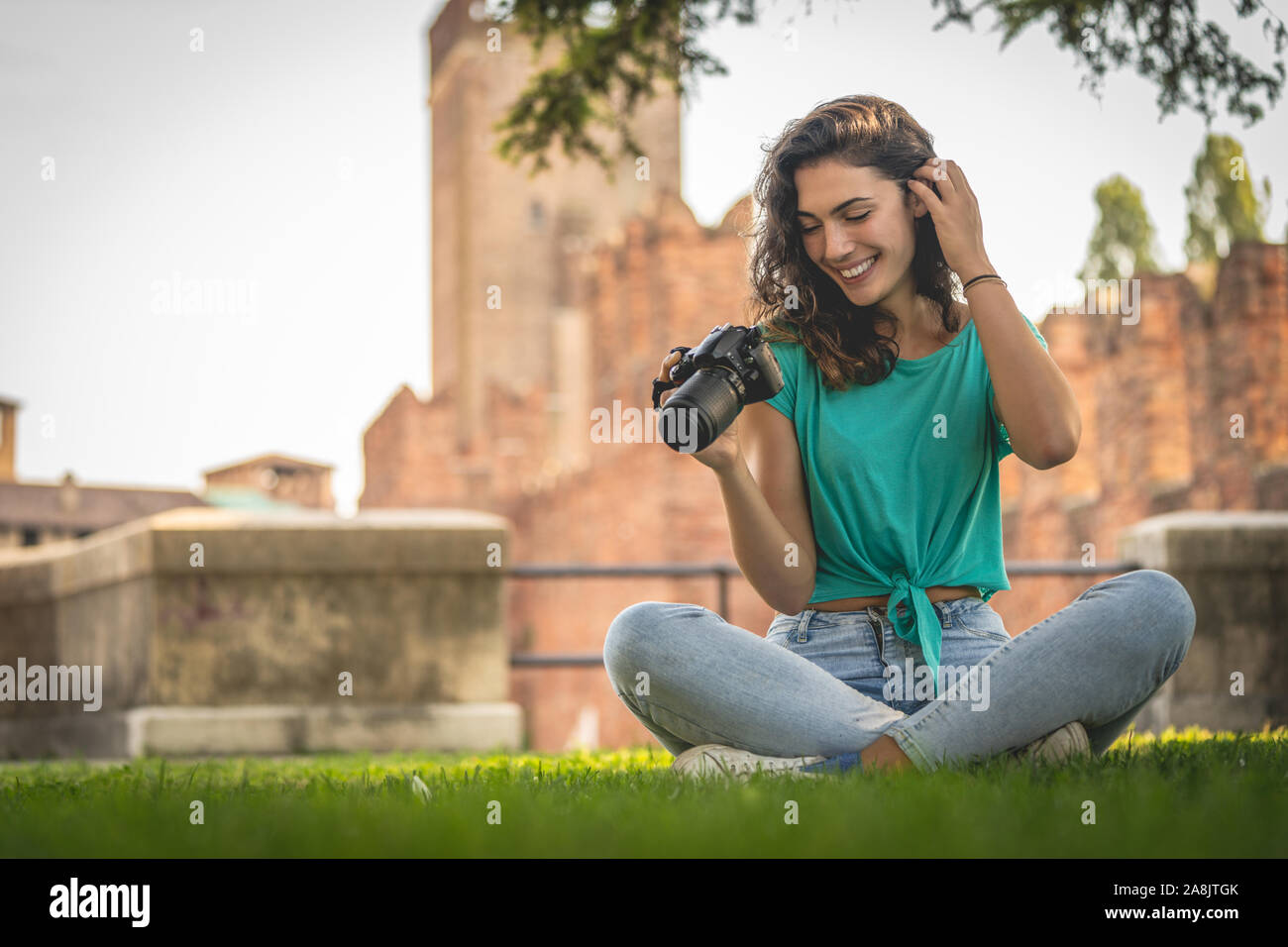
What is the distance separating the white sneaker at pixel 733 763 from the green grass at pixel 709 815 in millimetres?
57

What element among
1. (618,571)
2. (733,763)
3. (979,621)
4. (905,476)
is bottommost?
(733,763)

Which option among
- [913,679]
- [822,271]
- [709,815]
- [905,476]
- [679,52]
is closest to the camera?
[709,815]

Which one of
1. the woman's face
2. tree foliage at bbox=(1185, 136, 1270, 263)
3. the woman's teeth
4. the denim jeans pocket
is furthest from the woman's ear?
tree foliage at bbox=(1185, 136, 1270, 263)

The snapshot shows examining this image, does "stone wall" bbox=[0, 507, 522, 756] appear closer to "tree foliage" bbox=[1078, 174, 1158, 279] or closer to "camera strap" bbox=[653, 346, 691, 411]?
"camera strap" bbox=[653, 346, 691, 411]

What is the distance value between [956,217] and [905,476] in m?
0.56

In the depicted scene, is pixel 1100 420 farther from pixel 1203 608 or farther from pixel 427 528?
pixel 427 528

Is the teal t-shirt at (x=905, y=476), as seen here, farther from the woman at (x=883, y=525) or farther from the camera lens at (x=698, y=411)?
the camera lens at (x=698, y=411)

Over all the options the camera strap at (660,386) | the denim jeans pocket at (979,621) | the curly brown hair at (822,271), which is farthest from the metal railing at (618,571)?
the camera strap at (660,386)

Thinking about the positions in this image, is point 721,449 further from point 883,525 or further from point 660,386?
point 883,525

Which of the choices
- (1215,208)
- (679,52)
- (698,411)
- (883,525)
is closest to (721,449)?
(698,411)

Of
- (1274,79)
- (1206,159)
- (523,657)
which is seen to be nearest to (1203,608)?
(1274,79)

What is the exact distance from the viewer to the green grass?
1849mm

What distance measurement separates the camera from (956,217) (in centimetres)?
293

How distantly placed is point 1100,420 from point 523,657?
10.3 meters
